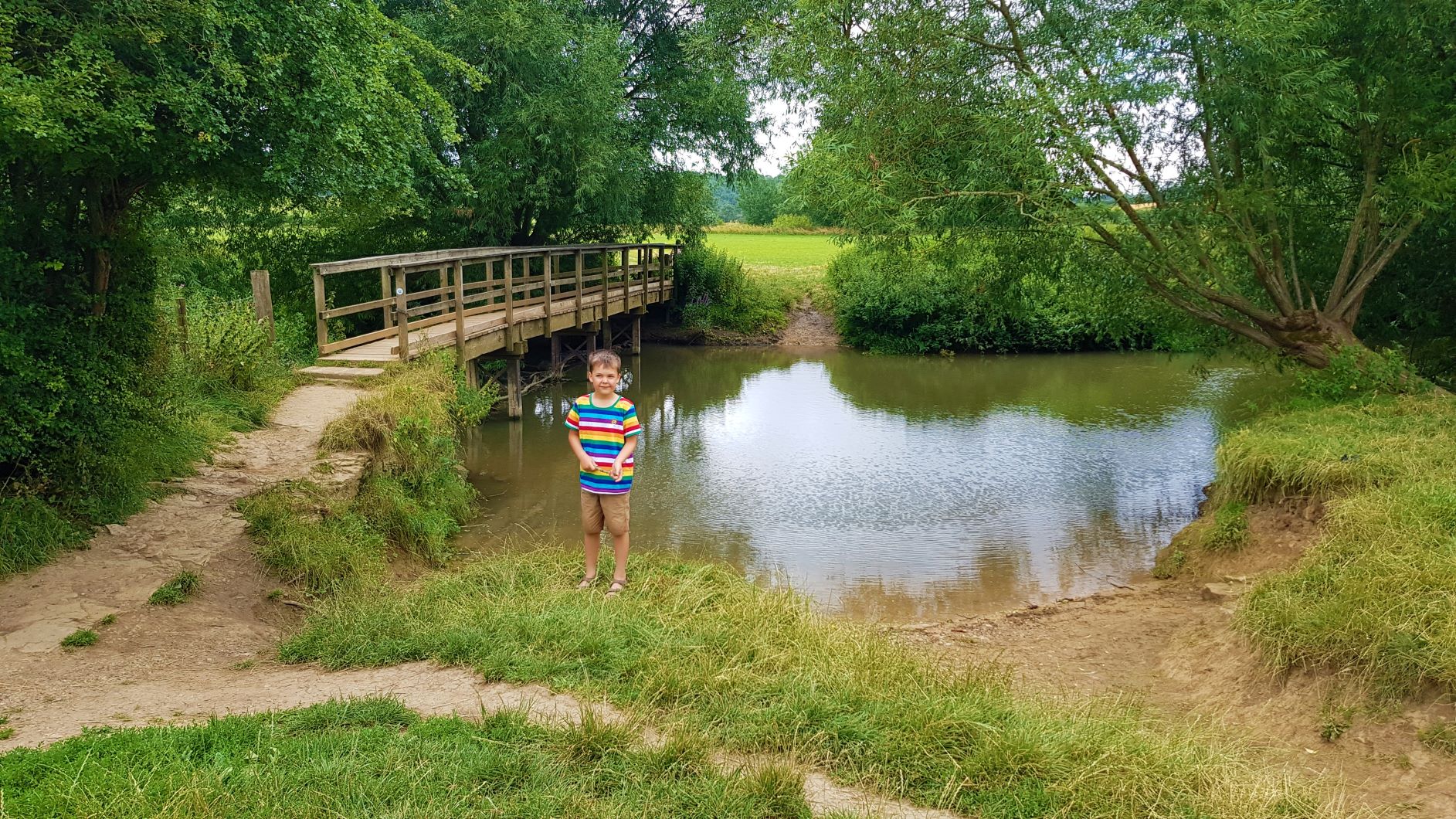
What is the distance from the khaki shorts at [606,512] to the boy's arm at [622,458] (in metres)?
0.15

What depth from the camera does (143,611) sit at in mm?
5895

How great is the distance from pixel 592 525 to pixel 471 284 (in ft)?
28.1

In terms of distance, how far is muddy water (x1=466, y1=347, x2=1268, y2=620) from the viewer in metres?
9.45

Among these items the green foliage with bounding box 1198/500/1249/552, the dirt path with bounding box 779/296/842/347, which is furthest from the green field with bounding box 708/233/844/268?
the green foliage with bounding box 1198/500/1249/552

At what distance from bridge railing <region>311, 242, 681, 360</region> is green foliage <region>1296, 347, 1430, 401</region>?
9812 millimetres

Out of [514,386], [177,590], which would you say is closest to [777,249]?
[514,386]

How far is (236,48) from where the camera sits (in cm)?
630

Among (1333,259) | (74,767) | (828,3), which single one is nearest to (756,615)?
(74,767)

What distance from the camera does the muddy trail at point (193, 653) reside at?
13.4 feet

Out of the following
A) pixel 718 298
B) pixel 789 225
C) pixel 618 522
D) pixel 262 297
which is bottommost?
pixel 618 522

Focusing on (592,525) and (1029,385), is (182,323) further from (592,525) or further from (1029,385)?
(1029,385)

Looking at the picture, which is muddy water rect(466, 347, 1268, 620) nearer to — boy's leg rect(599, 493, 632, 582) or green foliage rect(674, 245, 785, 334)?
boy's leg rect(599, 493, 632, 582)

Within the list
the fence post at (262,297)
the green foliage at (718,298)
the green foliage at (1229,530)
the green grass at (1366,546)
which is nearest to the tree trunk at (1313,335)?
the green grass at (1366,546)

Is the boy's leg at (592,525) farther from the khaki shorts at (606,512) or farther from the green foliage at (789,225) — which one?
the green foliage at (789,225)
